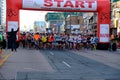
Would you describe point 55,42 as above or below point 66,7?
below

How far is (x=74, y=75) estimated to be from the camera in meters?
14.8

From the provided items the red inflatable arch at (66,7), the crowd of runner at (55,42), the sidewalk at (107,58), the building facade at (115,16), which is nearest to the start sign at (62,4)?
the red inflatable arch at (66,7)

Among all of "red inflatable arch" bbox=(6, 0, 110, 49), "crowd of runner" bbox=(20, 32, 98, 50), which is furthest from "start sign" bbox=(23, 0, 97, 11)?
"crowd of runner" bbox=(20, 32, 98, 50)

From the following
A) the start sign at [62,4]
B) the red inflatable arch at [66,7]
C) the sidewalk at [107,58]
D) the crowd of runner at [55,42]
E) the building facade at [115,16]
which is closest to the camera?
the sidewalk at [107,58]

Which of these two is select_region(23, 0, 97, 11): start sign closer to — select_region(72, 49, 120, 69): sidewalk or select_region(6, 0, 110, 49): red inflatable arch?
select_region(6, 0, 110, 49): red inflatable arch

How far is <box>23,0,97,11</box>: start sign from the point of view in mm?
36344

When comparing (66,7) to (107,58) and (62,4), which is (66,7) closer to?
(62,4)

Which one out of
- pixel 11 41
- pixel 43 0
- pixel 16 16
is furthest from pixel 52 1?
pixel 11 41

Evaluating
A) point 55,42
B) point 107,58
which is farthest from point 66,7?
point 107,58

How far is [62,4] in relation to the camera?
1441 inches

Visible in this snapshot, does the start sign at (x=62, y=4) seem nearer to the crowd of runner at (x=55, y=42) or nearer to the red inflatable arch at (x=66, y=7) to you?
the red inflatable arch at (x=66, y=7)

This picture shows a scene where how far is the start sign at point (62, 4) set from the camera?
36344 mm

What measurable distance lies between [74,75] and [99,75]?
0.96 m

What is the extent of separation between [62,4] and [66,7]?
506mm
